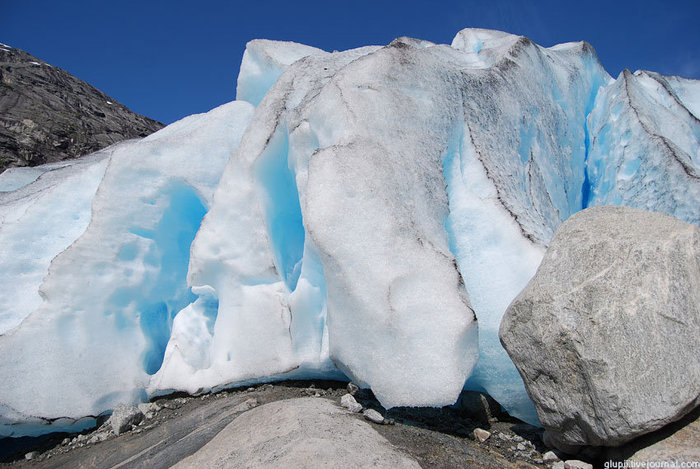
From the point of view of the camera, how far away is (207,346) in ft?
13.7

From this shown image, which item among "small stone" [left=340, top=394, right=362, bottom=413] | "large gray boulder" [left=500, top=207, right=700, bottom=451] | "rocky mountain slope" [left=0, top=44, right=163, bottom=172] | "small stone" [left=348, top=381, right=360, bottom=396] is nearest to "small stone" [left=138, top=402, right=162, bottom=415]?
"small stone" [left=348, top=381, right=360, bottom=396]

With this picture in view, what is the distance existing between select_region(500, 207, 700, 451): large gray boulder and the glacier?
1.33 ft

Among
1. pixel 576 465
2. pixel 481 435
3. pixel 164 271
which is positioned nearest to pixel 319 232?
pixel 481 435

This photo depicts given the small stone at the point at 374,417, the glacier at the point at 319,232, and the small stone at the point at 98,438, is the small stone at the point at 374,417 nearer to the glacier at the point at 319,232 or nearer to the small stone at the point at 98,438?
the glacier at the point at 319,232

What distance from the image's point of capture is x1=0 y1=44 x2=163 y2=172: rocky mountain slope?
428 inches

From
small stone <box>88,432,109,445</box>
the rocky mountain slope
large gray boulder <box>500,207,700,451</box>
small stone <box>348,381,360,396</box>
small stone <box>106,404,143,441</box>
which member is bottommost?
small stone <box>88,432,109,445</box>

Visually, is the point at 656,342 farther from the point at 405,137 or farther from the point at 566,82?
the point at 566,82

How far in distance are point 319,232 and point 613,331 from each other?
1776 millimetres

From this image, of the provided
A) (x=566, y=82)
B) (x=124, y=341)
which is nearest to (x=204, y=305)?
(x=124, y=341)

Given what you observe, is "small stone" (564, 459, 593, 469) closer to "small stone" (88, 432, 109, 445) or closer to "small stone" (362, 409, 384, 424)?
"small stone" (362, 409, 384, 424)

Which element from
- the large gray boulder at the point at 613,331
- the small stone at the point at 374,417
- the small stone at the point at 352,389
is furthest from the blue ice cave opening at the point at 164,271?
the large gray boulder at the point at 613,331

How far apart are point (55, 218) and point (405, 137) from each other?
4052 millimetres

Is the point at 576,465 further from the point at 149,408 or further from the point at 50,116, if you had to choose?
the point at 50,116

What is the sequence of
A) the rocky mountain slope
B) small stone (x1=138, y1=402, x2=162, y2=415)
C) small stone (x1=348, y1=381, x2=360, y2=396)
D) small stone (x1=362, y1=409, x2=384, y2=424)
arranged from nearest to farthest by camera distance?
small stone (x1=362, y1=409, x2=384, y2=424), small stone (x1=348, y1=381, x2=360, y2=396), small stone (x1=138, y1=402, x2=162, y2=415), the rocky mountain slope
